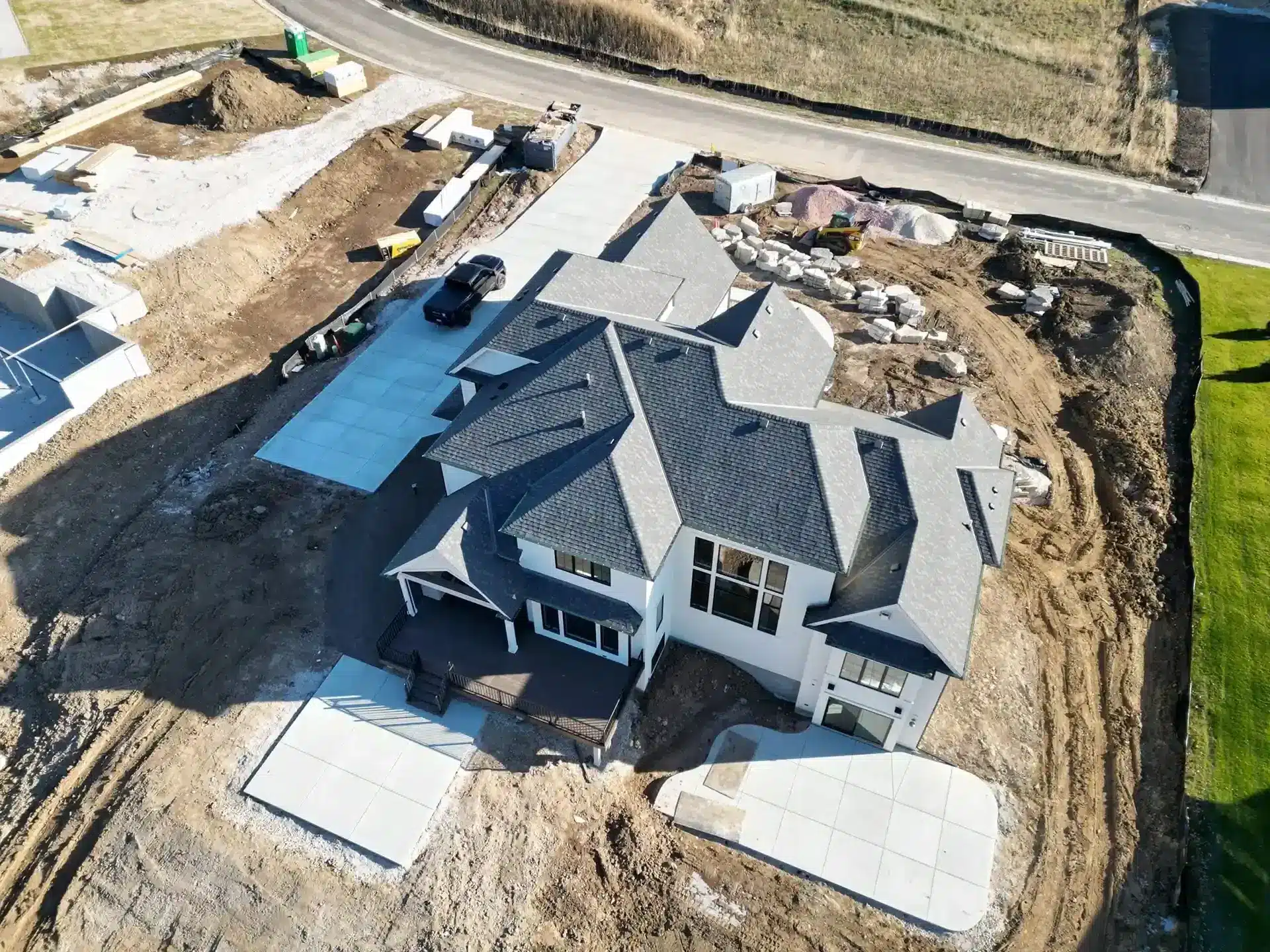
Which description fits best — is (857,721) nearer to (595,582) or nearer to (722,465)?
(722,465)

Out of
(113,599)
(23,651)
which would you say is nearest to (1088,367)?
(113,599)

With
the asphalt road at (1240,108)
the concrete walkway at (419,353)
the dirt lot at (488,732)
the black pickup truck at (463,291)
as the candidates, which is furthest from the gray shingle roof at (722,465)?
the asphalt road at (1240,108)

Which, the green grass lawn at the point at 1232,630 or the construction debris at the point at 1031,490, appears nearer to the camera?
the green grass lawn at the point at 1232,630

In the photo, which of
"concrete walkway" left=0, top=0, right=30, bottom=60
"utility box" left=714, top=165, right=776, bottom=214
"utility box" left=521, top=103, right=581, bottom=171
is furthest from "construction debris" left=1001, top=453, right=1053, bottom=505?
"concrete walkway" left=0, top=0, right=30, bottom=60

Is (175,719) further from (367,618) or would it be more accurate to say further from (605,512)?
(605,512)

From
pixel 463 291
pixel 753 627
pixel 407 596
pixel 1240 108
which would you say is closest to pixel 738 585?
pixel 753 627

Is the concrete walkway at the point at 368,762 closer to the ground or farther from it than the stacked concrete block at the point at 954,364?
closer to the ground

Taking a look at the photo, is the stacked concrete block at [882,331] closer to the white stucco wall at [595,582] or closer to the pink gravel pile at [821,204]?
the pink gravel pile at [821,204]
